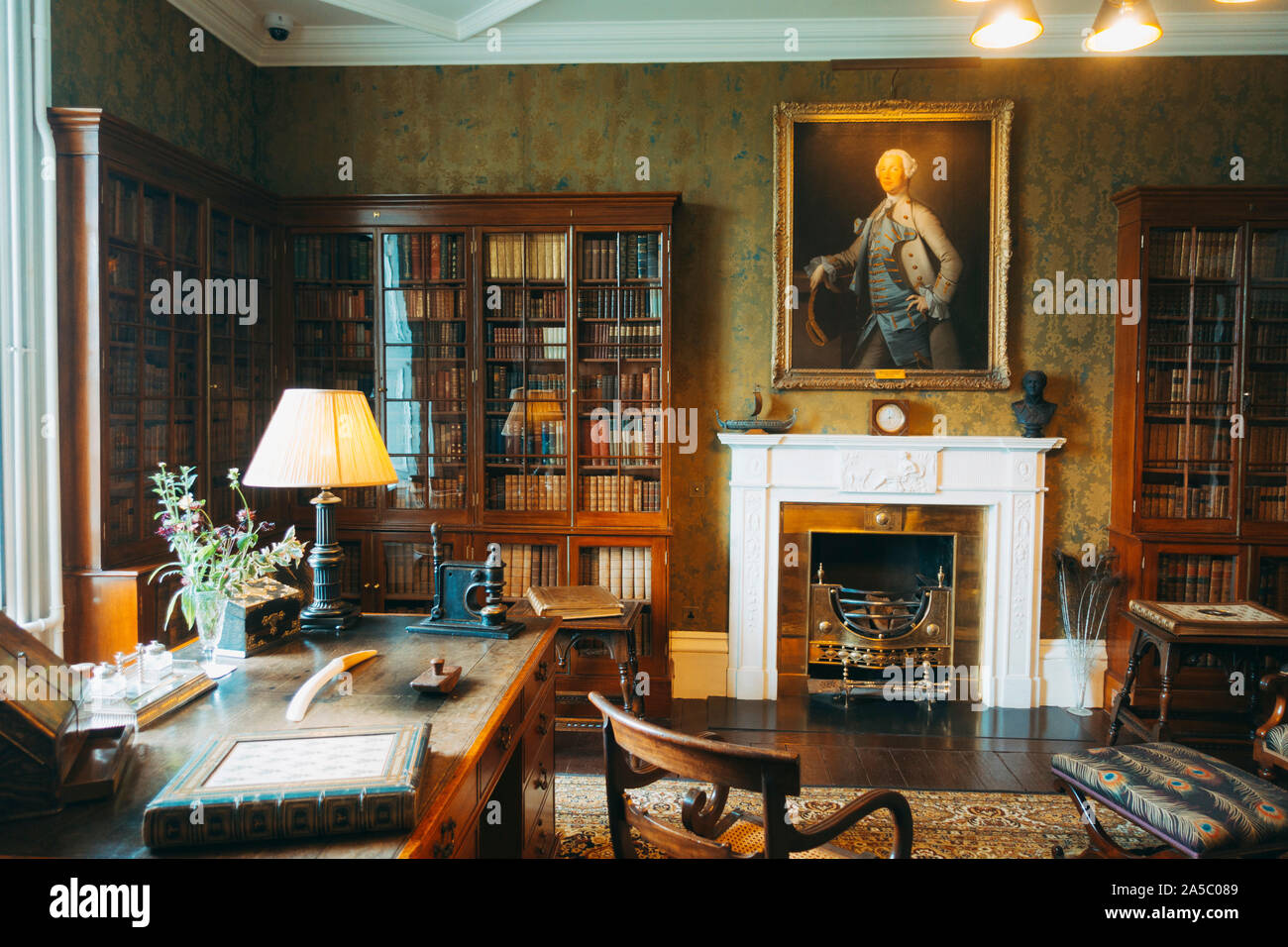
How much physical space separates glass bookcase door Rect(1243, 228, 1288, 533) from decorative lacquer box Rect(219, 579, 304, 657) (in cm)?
453

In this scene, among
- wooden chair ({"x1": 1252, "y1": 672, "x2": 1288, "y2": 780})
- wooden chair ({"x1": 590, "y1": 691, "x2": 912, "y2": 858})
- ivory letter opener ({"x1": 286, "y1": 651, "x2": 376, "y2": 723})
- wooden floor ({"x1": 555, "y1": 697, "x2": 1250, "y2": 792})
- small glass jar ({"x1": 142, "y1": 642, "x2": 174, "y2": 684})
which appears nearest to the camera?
wooden chair ({"x1": 590, "y1": 691, "x2": 912, "y2": 858})

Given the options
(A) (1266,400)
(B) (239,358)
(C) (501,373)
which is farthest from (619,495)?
(A) (1266,400)

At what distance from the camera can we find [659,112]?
441cm

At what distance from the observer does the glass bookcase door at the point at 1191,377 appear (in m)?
4.14

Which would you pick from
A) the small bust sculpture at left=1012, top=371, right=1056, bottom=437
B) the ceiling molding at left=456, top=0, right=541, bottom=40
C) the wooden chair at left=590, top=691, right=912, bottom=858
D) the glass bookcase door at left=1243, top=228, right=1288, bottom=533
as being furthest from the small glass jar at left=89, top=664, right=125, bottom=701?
the glass bookcase door at left=1243, top=228, right=1288, bottom=533

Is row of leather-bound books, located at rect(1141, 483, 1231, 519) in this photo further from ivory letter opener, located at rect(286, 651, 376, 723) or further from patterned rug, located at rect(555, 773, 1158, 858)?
ivory letter opener, located at rect(286, 651, 376, 723)

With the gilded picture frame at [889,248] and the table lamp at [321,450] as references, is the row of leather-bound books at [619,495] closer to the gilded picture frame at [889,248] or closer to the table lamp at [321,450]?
the gilded picture frame at [889,248]

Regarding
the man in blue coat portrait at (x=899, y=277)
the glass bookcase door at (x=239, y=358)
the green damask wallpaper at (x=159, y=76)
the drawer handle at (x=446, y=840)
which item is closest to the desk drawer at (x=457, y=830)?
the drawer handle at (x=446, y=840)

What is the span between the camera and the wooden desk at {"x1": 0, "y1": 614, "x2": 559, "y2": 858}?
1.16 m

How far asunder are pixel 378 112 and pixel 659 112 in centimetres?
160

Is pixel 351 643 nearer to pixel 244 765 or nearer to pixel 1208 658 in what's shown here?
pixel 244 765

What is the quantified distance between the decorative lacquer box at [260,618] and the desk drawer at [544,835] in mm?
873
